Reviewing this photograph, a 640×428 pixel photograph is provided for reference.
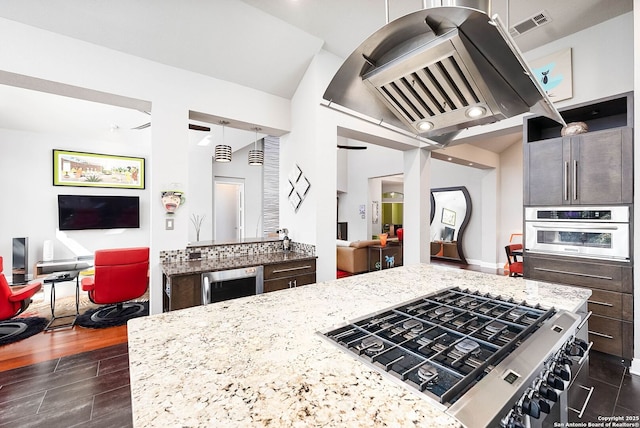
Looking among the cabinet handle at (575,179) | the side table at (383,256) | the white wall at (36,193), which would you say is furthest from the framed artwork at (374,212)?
the white wall at (36,193)

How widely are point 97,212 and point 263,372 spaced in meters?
6.32

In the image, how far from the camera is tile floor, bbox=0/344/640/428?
71.2 inches

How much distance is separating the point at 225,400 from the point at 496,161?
7662 mm

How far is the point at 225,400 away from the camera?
2.11 feet

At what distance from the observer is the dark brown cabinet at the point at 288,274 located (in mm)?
2805

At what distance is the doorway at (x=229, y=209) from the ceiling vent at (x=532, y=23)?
621 centimetres

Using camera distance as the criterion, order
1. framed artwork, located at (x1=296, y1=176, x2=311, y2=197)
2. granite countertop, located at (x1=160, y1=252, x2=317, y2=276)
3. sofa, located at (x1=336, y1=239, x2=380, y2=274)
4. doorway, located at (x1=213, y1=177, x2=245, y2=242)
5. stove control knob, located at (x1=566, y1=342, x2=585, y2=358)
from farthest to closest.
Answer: doorway, located at (x1=213, y1=177, x2=245, y2=242), sofa, located at (x1=336, y1=239, x2=380, y2=274), framed artwork, located at (x1=296, y1=176, x2=311, y2=197), granite countertop, located at (x1=160, y1=252, x2=317, y2=276), stove control knob, located at (x1=566, y1=342, x2=585, y2=358)

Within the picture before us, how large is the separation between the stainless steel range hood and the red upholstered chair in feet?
10.4

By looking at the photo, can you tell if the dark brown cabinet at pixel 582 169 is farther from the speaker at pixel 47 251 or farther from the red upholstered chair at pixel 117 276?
the speaker at pixel 47 251

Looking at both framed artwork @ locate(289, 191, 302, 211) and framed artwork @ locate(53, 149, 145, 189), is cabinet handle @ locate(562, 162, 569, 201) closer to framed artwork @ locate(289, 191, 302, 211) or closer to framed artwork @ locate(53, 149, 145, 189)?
framed artwork @ locate(289, 191, 302, 211)

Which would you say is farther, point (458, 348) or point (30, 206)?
point (30, 206)

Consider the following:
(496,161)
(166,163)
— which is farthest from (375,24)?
(496,161)

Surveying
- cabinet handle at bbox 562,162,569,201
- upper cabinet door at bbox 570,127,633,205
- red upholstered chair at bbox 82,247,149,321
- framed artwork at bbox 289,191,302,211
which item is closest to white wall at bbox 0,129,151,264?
red upholstered chair at bbox 82,247,149,321

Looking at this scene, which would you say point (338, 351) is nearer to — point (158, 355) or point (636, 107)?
point (158, 355)
